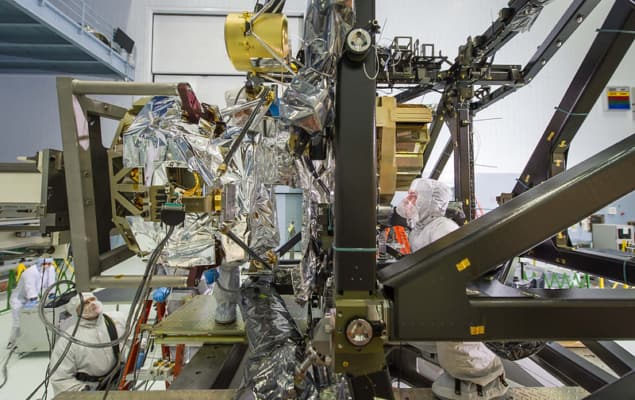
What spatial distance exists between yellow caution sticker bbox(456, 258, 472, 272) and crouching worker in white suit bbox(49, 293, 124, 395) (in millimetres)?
2412

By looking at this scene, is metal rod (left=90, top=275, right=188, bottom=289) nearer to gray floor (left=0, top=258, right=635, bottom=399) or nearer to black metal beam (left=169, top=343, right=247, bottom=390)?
black metal beam (left=169, top=343, right=247, bottom=390)

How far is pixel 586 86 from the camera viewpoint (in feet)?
4.83

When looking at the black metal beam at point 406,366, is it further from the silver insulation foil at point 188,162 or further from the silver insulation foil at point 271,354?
the silver insulation foil at point 188,162

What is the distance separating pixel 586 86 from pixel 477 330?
1.68 m

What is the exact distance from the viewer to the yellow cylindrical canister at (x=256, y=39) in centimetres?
98

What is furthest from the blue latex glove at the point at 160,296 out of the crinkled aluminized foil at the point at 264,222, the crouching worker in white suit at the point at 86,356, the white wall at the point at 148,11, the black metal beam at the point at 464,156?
the white wall at the point at 148,11

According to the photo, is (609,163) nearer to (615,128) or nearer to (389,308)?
(389,308)

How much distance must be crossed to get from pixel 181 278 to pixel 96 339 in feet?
6.62

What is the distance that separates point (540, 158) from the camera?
1.71m

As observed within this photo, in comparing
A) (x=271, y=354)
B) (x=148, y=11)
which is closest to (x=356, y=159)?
(x=271, y=354)

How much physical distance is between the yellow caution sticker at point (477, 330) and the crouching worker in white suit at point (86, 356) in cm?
238

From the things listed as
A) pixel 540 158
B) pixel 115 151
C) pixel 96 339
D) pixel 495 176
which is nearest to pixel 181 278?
pixel 115 151

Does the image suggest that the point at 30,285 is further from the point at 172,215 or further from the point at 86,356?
the point at 172,215

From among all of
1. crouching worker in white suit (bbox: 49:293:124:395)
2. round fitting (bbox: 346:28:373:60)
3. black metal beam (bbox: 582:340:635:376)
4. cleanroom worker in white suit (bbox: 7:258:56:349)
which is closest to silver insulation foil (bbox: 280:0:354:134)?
round fitting (bbox: 346:28:373:60)
